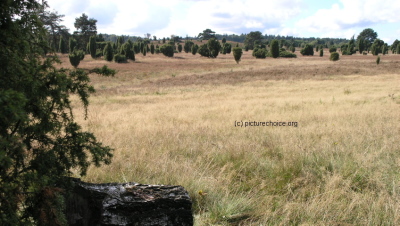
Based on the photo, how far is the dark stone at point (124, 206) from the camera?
2572 millimetres

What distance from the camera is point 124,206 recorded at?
2.59 meters

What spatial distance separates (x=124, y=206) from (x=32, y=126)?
3.25 feet

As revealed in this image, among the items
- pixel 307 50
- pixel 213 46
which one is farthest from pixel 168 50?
pixel 307 50

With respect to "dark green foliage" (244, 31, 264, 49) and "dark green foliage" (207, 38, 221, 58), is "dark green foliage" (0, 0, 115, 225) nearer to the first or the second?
"dark green foliage" (207, 38, 221, 58)

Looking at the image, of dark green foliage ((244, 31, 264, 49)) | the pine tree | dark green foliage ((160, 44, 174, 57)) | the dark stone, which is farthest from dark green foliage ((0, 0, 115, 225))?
dark green foliage ((244, 31, 264, 49))

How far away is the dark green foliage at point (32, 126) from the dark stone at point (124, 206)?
0.94 ft

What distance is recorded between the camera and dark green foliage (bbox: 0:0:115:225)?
190 centimetres

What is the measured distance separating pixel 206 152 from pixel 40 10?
3.42 m

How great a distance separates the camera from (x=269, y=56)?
230 feet

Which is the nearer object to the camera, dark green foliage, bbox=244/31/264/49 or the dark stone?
the dark stone

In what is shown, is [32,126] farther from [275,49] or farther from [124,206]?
[275,49]

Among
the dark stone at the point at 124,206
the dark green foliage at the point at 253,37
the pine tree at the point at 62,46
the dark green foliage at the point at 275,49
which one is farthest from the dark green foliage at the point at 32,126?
the dark green foliage at the point at 253,37

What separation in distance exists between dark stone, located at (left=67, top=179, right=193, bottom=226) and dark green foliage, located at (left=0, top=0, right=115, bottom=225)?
288mm

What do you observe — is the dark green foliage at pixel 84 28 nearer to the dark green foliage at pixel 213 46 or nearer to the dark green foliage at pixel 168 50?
the dark green foliage at pixel 168 50
